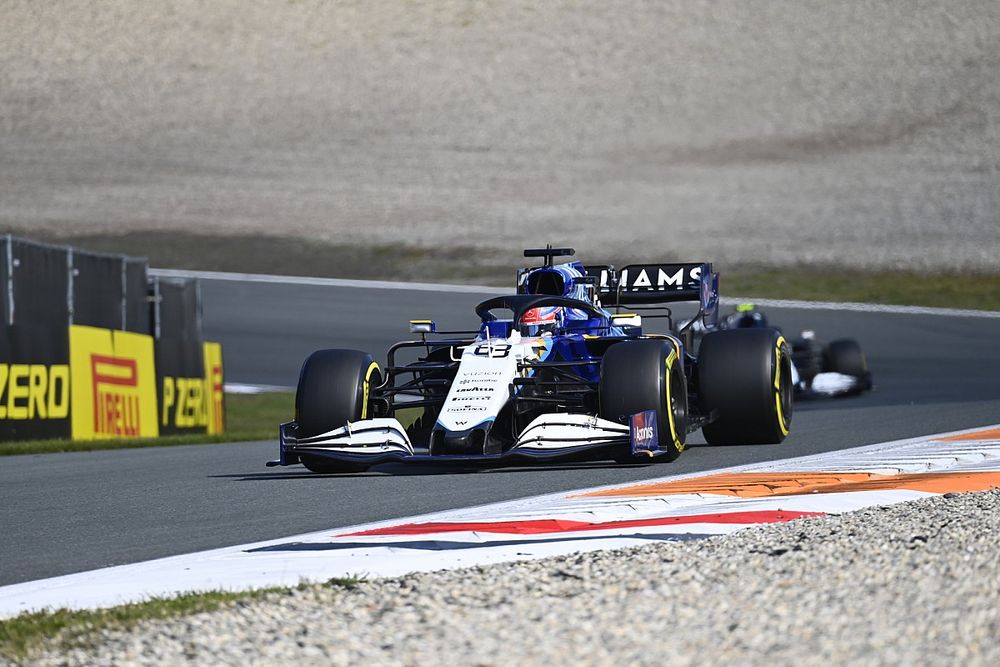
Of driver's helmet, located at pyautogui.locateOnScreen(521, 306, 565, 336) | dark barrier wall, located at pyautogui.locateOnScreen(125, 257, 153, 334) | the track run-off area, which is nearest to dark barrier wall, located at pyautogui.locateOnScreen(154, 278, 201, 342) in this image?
dark barrier wall, located at pyautogui.locateOnScreen(125, 257, 153, 334)

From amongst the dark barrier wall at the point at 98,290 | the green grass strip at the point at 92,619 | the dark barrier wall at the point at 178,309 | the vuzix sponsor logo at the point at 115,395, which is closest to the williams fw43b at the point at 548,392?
the green grass strip at the point at 92,619

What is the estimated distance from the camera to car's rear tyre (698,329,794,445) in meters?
12.1

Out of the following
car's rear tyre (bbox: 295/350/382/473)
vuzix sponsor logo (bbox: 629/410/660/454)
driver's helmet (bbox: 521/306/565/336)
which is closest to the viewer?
vuzix sponsor logo (bbox: 629/410/660/454)

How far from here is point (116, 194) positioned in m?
47.0

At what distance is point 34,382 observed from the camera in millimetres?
16016

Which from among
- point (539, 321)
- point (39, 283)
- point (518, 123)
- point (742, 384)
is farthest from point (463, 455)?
point (518, 123)

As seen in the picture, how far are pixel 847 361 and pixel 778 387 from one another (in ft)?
32.1

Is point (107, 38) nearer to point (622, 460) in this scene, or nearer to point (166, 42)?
point (166, 42)

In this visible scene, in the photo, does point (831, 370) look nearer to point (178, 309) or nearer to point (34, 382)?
point (178, 309)

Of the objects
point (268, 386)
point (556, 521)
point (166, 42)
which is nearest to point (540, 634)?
point (556, 521)

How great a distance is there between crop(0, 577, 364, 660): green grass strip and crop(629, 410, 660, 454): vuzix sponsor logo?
491cm

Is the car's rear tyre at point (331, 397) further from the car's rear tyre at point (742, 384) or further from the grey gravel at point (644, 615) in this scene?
the grey gravel at point (644, 615)

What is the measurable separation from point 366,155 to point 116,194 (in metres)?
8.49

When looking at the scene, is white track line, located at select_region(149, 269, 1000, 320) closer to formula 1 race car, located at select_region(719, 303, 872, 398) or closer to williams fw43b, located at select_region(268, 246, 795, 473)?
formula 1 race car, located at select_region(719, 303, 872, 398)
